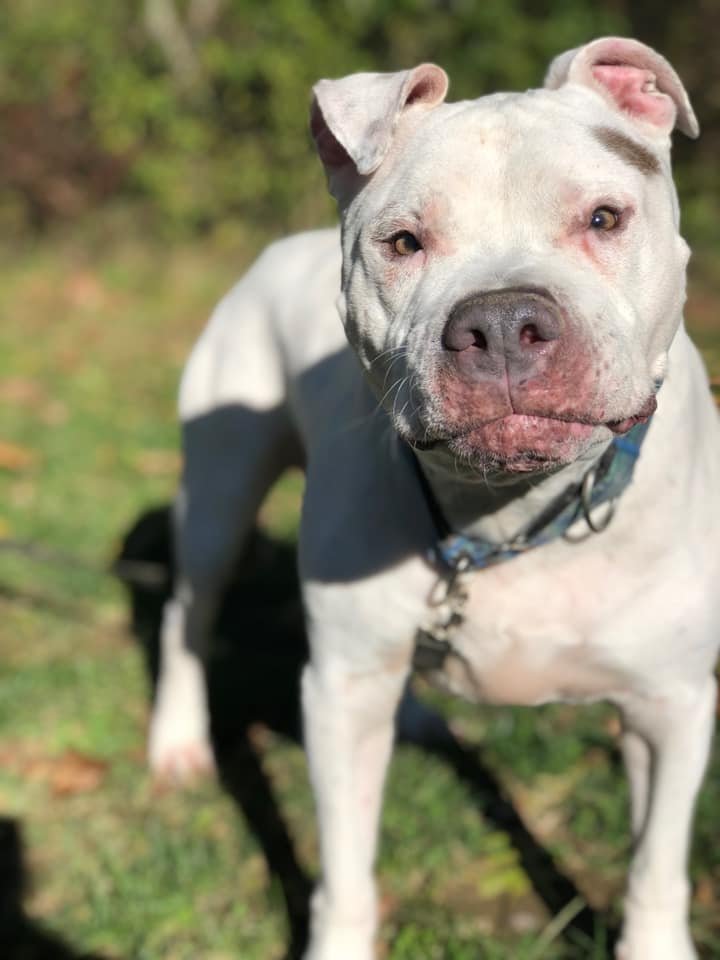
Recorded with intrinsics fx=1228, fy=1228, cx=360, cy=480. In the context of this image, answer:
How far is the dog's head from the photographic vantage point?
207cm

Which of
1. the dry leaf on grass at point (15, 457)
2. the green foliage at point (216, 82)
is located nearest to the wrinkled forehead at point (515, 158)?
the dry leaf on grass at point (15, 457)

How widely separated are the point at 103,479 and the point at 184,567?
2.53m

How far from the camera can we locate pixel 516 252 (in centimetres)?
218

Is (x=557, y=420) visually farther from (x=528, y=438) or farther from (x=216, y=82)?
(x=216, y=82)

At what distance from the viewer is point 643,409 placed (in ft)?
7.16

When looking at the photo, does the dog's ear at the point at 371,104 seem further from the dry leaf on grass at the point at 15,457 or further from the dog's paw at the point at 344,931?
the dry leaf on grass at the point at 15,457

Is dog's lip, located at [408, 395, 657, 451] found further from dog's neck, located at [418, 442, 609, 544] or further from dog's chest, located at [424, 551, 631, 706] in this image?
dog's chest, located at [424, 551, 631, 706]

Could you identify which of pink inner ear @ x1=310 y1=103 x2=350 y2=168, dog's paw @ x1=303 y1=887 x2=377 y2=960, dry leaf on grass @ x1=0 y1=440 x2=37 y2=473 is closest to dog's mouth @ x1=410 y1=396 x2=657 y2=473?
pink inner ear @ x1=310 y1=103 x2=350 y2=168

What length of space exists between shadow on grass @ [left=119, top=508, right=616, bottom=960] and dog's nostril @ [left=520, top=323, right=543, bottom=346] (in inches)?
70.6

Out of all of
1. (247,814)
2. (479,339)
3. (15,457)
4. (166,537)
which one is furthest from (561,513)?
(15,457)

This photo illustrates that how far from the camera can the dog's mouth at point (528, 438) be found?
2.10m

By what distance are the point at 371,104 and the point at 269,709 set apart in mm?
2507

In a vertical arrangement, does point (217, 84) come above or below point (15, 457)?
above

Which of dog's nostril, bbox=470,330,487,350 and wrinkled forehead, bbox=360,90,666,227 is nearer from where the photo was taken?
dog's nostril, bbox=470,330,487,350
